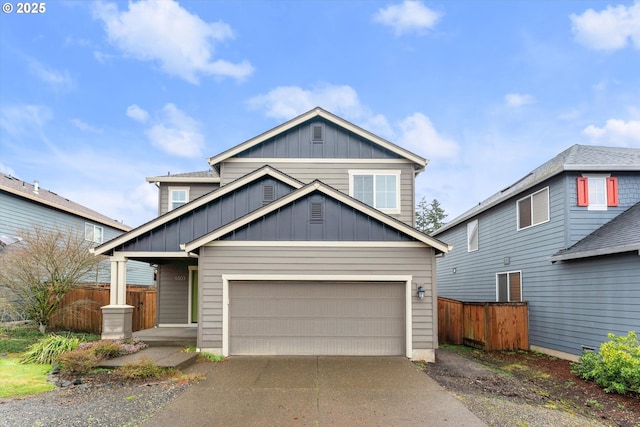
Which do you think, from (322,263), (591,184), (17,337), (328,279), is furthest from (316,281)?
(17,337)

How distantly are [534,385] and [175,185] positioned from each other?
39.2 feet

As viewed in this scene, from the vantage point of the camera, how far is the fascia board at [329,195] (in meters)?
9.24

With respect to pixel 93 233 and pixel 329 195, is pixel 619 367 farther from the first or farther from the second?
pixel 93 233

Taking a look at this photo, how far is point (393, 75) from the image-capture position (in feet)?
61.6

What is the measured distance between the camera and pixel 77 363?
7484 millimetres

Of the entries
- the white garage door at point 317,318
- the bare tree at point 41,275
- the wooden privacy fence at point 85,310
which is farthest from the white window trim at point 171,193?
the white garage door at point 317,318

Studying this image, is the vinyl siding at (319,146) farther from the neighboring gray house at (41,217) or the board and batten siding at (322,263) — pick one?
the neighboring gray house at (41,217)

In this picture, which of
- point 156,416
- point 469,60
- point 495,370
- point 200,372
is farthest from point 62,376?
point 469,60

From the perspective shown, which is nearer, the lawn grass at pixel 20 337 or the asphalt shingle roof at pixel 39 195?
the lawn grass at pixel 20 337

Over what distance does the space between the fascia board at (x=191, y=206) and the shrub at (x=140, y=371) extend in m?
3.75

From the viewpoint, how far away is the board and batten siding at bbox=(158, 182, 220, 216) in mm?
13509

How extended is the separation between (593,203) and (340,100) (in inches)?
641

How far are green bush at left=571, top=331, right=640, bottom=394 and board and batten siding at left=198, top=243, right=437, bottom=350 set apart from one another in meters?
3.31

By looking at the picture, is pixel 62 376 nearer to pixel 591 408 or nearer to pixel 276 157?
pixel 276 157
